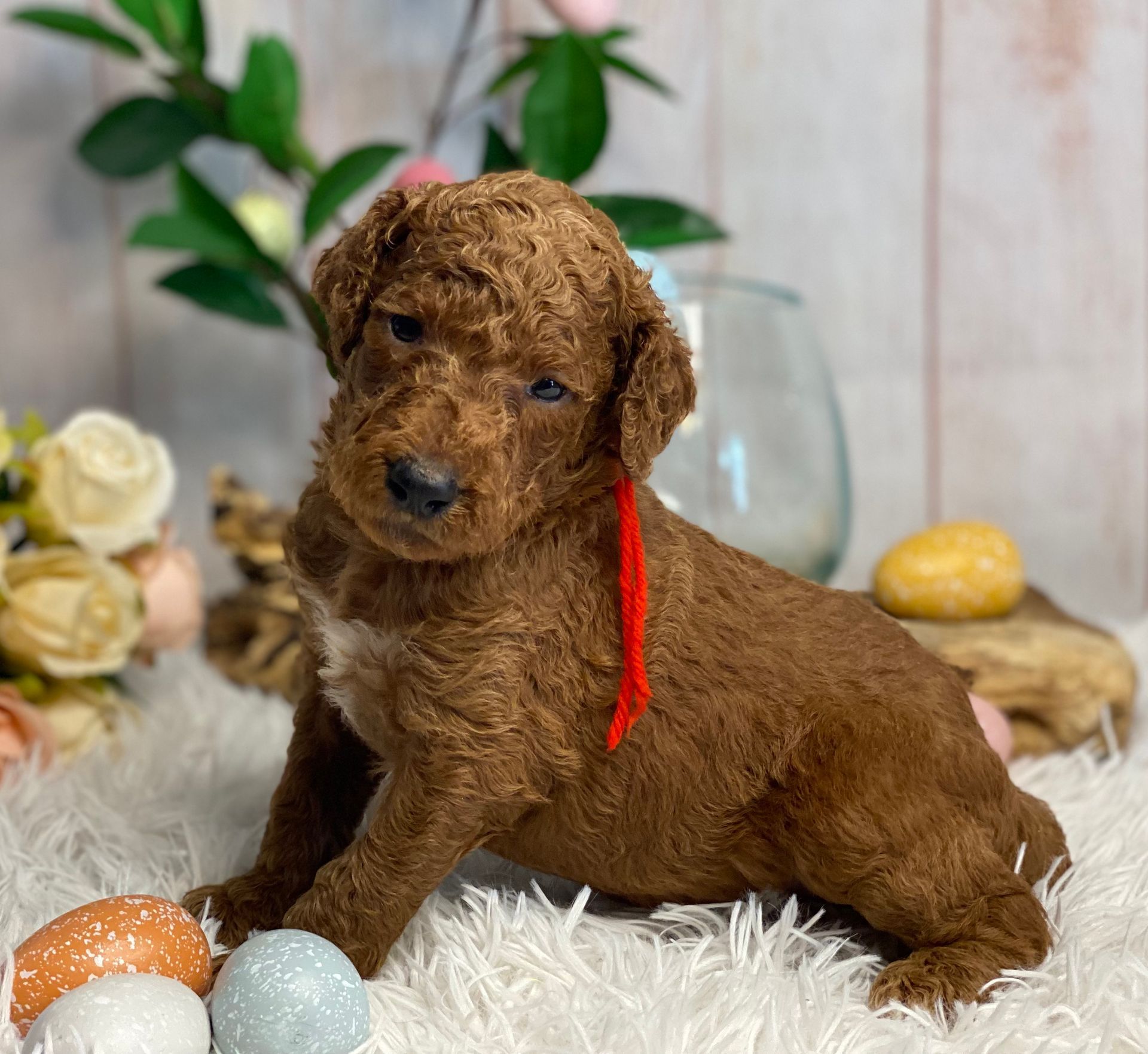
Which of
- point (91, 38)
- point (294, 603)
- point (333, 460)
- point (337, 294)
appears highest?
point (91, 38)

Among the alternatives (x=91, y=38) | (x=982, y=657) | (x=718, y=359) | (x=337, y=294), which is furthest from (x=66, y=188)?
(x=982, y=657)

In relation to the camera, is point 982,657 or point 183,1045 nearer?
point 183,1045

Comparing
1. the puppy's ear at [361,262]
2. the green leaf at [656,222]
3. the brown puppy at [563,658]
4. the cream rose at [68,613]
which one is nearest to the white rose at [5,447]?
the cream rose at [68,613]

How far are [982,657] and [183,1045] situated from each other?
1.19 meters

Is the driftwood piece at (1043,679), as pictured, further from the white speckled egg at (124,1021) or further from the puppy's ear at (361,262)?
the white speckled egg at (124,1021)

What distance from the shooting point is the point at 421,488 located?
0.90 m

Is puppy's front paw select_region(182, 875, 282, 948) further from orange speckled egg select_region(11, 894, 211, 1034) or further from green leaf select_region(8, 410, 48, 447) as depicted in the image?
green leaf select_region(8, 410, 48, 447)

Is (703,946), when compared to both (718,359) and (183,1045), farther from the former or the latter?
(718,359)

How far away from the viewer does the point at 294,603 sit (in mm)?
2008

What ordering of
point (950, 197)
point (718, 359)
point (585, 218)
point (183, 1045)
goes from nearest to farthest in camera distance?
1. point (183, 1045)
2. point (585, 218)
3. point (718, 359)
4. point (950, 197)

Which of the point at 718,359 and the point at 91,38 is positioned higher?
Result: the point at 91,38

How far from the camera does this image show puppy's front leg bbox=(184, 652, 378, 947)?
1.18 metres

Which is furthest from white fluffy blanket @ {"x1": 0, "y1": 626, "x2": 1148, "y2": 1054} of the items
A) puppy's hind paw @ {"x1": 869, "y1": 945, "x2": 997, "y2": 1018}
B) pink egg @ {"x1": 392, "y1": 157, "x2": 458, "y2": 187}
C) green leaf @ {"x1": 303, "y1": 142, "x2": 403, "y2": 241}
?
green leaf @ {"x1": 303, "y1": 142, "x2": 403, "y2": 241}

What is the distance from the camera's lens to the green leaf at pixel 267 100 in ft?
6.68
